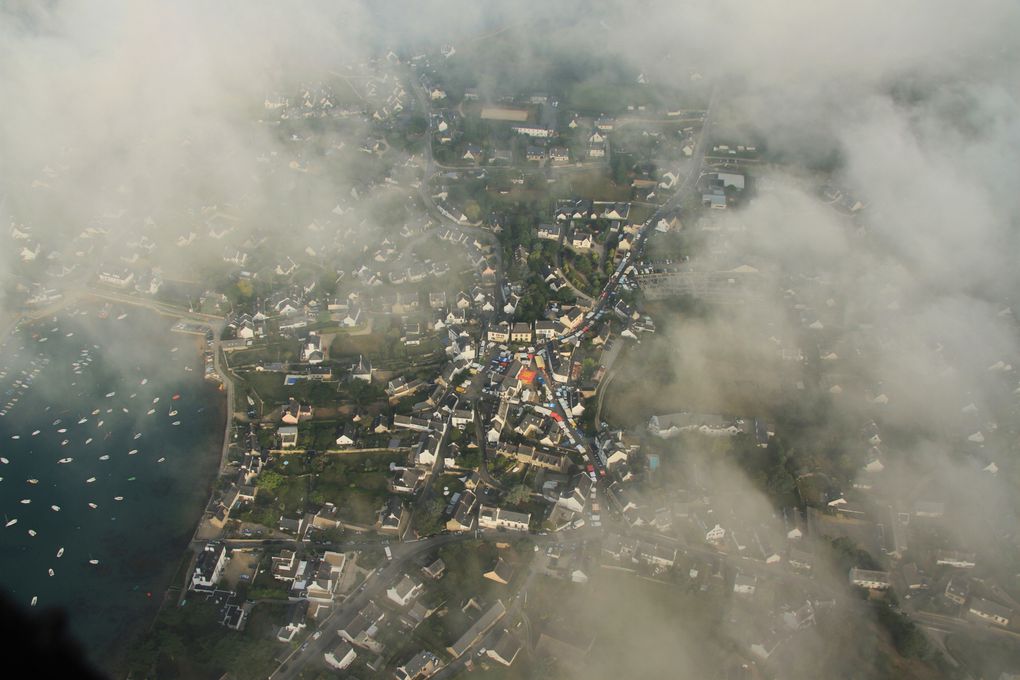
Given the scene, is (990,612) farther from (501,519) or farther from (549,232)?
(549,232)

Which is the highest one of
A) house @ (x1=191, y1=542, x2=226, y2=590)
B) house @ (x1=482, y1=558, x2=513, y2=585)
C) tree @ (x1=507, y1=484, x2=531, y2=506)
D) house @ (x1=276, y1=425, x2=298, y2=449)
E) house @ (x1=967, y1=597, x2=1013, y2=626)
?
house @ (x1=276, y1=425, x2=298, y2=449)

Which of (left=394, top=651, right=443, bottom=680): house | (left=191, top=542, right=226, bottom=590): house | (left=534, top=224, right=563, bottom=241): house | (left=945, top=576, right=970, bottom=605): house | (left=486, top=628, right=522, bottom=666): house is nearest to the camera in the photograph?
(left=394, top=651, right=443, bottom=680): house

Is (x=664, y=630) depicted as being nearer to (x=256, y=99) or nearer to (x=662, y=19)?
(x=256, y=99)

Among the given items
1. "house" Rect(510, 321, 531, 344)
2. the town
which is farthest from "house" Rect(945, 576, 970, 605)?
"house" Rect(510, 321, 531, 344)

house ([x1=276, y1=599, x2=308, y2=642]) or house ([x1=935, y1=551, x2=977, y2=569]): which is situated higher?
house ([x1=935, y1=551, x2=977, y2=569])

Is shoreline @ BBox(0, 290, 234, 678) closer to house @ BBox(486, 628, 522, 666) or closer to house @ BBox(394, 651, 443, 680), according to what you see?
house @ BBox(394, 651, 443, 680)

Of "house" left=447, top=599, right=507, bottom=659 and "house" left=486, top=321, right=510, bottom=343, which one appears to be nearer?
"house" left=447, top=599, right=507, bottom=659

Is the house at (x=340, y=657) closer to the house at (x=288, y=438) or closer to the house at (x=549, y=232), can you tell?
the house at (x=288, y=438)
